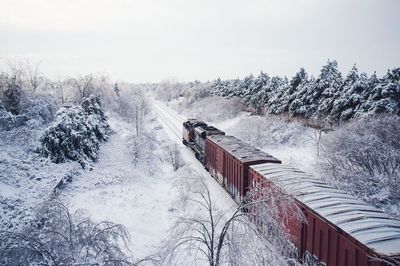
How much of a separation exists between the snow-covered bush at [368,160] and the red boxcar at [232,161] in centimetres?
592

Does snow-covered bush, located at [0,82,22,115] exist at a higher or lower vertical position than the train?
higher

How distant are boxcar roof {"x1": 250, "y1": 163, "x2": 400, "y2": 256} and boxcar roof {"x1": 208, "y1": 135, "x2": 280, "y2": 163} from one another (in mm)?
2999

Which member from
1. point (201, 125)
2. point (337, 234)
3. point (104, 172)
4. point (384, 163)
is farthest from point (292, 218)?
point (201, 125)

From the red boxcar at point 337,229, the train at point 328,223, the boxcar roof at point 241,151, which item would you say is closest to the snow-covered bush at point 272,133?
the boxcar roof at point 241,151

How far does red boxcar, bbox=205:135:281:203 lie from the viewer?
649 inches

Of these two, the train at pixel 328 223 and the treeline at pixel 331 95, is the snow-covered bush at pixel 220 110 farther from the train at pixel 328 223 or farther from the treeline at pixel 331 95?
the train at pixel 328 223

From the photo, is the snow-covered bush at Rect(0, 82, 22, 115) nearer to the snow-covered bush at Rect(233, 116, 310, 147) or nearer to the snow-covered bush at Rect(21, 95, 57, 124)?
the snow-covered bush at Rect(21, 95, 57, 124)

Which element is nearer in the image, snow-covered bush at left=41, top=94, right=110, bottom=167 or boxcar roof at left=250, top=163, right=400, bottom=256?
boxcar roof at left=250, top=163, right=400, bottom=256

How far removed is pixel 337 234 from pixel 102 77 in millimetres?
63873

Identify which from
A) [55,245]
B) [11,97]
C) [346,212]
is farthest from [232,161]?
[11,97]

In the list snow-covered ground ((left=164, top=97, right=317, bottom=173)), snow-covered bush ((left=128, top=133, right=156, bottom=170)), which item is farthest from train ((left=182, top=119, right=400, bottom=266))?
snow-covered bush ((left=128, top=133, right=156, bottom=170))

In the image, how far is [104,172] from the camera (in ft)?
78.4

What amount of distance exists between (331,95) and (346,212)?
27504 millimetres

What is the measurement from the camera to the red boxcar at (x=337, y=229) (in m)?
7.85
